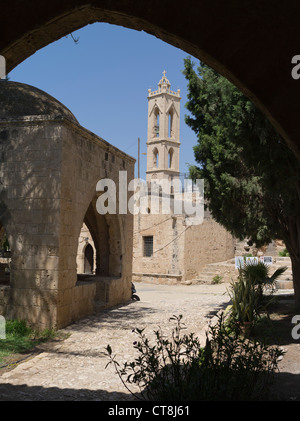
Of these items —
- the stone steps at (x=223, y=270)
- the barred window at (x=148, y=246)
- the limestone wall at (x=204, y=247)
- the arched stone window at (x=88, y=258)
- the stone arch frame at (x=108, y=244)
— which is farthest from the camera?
the barred window at (x=148, y=246)

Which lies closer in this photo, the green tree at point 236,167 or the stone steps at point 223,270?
the green tree at point 236,167

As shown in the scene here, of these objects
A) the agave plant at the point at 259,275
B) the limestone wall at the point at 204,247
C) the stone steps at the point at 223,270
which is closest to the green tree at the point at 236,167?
the agave plant at the point at 259,275

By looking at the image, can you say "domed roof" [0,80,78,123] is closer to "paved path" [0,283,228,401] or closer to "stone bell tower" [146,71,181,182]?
"paved path" [0,283,228,401]

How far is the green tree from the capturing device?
627 cm

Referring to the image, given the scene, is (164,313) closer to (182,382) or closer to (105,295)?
(105,295)

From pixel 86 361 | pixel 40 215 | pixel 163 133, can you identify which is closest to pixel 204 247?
pixel 40 215

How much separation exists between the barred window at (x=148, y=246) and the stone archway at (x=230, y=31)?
66.8 ft

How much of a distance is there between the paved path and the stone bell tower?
139 ft

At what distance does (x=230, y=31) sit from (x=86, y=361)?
17.3ft

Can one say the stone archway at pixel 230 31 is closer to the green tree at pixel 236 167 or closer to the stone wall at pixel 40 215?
the green tree at pixel 236 167

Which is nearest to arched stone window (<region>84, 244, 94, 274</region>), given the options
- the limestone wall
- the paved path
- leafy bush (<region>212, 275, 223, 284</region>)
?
the limestone wall

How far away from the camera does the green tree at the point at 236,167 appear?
6273 mm

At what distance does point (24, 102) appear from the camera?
9.36m

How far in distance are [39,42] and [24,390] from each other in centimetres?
406
